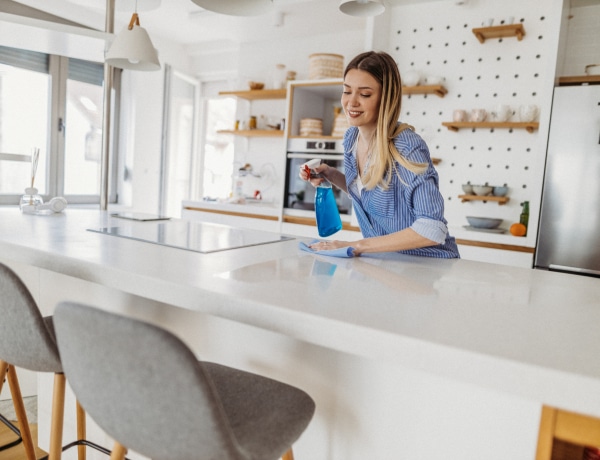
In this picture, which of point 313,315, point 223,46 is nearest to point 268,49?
point 223,46

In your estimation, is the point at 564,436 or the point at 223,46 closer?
the point at 564,436

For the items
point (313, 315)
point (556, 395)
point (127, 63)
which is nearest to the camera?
point (556, 395)

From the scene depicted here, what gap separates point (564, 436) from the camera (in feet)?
2.24

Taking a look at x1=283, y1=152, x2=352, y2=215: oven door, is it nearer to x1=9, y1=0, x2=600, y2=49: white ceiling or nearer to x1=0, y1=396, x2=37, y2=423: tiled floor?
x1=9, y1=0, x2=600, y2=49: white ceiling

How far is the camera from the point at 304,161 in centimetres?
396

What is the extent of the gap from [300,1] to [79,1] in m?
1.97

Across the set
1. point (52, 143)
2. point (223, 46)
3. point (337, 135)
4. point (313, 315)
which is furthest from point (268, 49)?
point (313, 315)

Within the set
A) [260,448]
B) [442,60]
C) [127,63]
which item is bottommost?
[260,448]

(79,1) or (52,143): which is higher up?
(79,1)

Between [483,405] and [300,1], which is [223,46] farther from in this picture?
[483,405]

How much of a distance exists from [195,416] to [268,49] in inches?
179

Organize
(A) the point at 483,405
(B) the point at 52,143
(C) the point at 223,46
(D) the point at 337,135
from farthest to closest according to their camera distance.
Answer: (C) the point at 223,46 < (B) the point at 52,143 < (D) the point at 337,135 < (A) the point at 483,405

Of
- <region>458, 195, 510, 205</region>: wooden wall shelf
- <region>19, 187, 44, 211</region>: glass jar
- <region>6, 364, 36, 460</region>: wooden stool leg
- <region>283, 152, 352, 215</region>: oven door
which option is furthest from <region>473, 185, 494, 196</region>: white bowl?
<region>6, 364, 36, 460</region>: wooden stool leg

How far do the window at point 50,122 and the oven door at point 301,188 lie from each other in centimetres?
173
